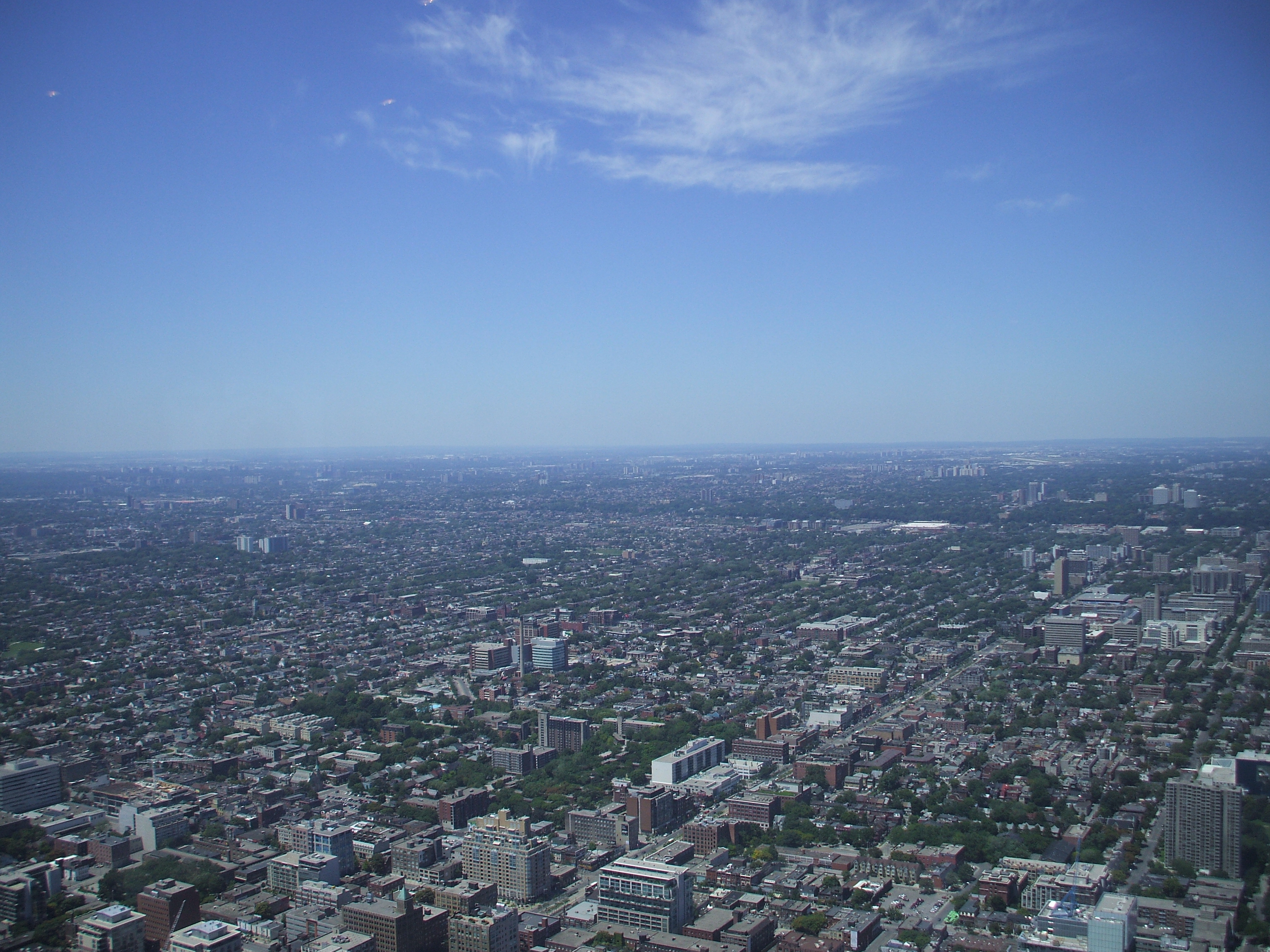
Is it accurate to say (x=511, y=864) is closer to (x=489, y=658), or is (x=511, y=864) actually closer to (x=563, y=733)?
(x=563, y=733)

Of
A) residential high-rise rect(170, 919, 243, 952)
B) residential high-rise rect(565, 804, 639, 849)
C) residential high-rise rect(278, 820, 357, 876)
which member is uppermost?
residential high-rise rect(170, 919, 243, 952)

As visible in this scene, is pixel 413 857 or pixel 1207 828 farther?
pixel 413 857

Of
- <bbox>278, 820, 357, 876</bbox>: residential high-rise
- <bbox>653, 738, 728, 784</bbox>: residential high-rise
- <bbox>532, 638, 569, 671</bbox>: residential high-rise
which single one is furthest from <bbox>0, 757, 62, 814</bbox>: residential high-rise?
<bbox>532, 638, 569, 671</bbox>: residential high-rise

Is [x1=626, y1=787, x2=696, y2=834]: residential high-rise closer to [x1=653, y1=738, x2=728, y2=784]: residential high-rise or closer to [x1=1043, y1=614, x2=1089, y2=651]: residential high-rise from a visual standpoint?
[x1=653, y1=738, x2=728, y2=784]: residential high-rise

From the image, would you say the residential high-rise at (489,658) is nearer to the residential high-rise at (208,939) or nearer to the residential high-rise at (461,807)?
the residential high-rise at (461,807)

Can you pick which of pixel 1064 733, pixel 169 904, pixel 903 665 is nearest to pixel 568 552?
pixel 903 665

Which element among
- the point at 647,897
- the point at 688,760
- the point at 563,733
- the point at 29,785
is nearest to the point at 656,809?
the point at 688,760
